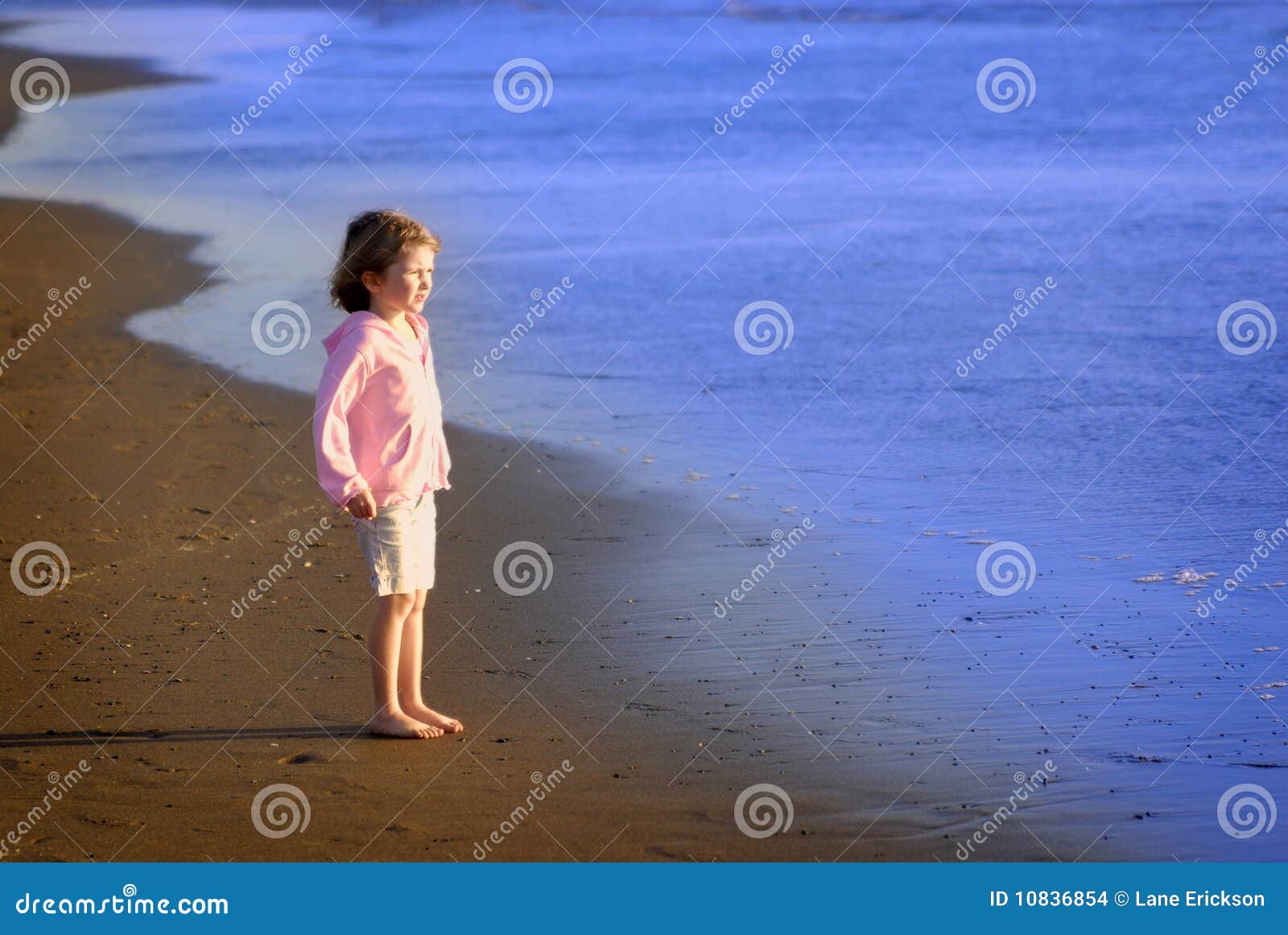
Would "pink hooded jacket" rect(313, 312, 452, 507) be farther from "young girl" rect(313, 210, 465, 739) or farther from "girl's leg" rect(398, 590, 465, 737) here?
"girl's leg" rect(398, 590, 465, 737)

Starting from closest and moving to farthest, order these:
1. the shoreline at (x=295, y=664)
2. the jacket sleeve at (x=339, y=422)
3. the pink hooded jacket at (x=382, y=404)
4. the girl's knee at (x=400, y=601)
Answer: the shoreline at (x=295, y=664) → the jacket sleeve at (x=339, y=422) → the pink hooded jacket at (x=382, y=404) → the girl's knee at (x=400, y=601)

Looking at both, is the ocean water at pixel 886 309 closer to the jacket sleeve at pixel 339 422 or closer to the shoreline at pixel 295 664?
the shoreline at pixel 295 664

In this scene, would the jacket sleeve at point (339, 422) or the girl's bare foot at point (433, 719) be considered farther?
the girl's bare foot at point (433, 719)

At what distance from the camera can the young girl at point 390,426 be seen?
4.60 metres

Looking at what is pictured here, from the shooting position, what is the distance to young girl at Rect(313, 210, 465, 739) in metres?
4.60

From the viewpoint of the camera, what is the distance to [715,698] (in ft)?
16.1

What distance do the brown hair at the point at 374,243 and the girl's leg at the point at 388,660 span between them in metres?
0.96

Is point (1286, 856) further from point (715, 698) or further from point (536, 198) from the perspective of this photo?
point (536, 198)

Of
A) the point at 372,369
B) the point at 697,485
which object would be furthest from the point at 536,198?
the point at 372,369

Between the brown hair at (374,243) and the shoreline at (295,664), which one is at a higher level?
the brown hair at (374,243)

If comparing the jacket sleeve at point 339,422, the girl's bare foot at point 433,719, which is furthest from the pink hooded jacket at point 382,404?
the girl's bare foot at point 433,719

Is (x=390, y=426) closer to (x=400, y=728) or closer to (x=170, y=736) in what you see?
(x=400, y=728)

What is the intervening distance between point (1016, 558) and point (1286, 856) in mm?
2450

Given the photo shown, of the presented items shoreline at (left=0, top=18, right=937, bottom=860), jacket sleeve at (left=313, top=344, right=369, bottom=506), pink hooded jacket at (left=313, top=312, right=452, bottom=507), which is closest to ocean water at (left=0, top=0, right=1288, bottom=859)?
shoreline at (left=0, top=18, right=937, bottom=860)
